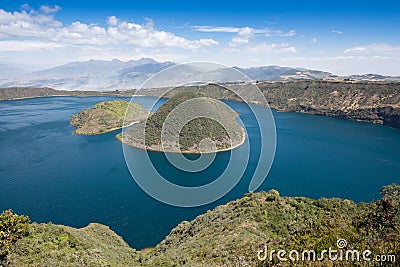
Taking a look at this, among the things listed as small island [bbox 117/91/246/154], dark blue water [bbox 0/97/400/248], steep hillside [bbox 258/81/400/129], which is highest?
steep hillside [bbox 258/81/400/129]

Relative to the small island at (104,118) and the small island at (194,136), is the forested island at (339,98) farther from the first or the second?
the small island at (194,136)

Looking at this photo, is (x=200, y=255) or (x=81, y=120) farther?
(x=81, y=120)

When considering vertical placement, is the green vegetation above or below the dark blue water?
above

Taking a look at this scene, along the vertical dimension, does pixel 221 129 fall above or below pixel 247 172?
above

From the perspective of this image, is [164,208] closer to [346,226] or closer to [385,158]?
[346,226]

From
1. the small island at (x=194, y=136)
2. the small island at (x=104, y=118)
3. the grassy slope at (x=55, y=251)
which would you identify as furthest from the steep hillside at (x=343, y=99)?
the grassy slope at (x=55, y=251)

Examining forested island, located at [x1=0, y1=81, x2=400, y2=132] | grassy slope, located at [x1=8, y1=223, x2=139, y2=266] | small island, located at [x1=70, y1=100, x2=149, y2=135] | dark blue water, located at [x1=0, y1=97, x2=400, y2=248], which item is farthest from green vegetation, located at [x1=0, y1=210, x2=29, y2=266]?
forested island, located at [x1=0, y1=81, x2=400, y2=132]

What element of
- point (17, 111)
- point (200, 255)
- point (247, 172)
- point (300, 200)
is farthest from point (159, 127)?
point (17, 111)

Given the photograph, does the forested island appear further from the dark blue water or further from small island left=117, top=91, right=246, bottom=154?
small island left=117, top=91, right=246, bottom=154
